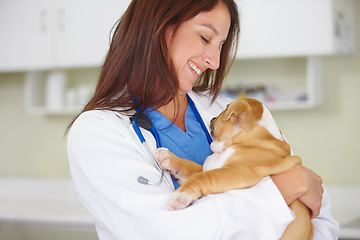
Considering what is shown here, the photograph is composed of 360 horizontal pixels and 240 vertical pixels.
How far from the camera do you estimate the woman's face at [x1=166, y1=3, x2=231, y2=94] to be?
4.17 ft

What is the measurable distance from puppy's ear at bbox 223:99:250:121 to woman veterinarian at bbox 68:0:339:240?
16 centimetres

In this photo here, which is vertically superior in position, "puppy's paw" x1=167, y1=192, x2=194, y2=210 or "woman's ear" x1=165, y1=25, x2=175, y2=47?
"woman's ear" x1=165, y1=25, x2=175, y2=47

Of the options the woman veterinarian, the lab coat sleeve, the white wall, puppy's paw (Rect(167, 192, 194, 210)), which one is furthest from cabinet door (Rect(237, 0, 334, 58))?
puppy's paw (Rect(167, 192, 194, 210))

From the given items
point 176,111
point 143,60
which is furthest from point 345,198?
point 143,60

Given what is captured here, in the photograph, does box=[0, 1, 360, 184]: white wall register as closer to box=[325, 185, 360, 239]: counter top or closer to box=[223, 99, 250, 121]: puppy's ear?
box=[325, 185, 360, 239]: counter top

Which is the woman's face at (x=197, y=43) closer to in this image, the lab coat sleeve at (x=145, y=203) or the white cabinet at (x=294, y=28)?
the lab coat sleeve at (x=145, y=203)

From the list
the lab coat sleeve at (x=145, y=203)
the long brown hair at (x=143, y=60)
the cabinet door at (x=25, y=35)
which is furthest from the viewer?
the cabinet door at (x=25, y=35)

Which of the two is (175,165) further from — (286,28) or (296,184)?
(286,28)

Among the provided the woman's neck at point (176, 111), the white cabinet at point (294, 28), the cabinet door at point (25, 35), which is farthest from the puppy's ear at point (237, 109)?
the cabinet door at point (25, 35)

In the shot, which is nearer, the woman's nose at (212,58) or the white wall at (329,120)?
the woman's nose at (212,58)

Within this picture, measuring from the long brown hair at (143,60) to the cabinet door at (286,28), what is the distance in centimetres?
142

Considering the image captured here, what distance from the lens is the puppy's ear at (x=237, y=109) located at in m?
1.14

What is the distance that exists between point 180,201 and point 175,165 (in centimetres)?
18

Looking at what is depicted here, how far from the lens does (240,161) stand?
1.11 m
